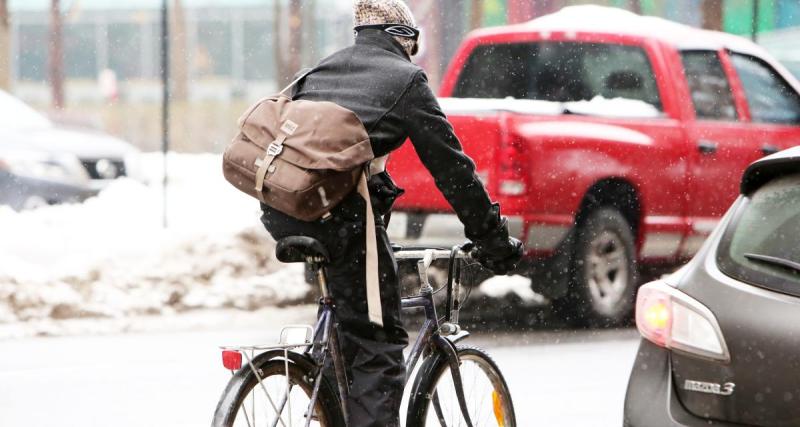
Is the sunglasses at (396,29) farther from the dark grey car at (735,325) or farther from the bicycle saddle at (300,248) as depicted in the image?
the dark grey car at (735,325)

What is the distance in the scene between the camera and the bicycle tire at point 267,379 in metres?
4.51

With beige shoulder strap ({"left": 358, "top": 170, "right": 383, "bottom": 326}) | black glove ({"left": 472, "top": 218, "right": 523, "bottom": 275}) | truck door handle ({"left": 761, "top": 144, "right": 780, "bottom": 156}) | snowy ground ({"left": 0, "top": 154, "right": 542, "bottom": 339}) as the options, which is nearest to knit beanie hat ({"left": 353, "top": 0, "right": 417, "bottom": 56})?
beige shoulder strap ({"left": 358, "top": 170, "right": 383, "bottom": 326})

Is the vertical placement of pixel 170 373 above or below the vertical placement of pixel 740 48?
below

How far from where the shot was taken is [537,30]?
37.3 feet

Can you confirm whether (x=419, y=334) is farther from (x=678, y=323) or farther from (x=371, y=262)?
(x=678, y=323)

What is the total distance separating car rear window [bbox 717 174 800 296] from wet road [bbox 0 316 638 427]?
281 centimetres

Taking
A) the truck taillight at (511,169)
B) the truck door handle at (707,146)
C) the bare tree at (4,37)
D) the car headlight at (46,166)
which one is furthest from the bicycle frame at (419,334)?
the bare tree at (4,37)

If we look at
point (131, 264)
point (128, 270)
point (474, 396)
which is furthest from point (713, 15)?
point (474, 396)

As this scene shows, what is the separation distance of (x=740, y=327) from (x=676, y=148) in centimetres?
674

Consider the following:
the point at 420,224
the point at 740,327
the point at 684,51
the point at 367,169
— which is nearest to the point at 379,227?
the point at 367,169

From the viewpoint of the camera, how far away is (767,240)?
14.7ft

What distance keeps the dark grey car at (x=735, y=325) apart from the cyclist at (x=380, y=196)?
2.06 ft

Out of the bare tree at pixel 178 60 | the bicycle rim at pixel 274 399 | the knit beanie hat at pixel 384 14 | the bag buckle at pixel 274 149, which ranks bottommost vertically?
the bare tree at pixel 178 60

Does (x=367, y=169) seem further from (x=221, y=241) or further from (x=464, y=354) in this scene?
(x=221, y=241)
